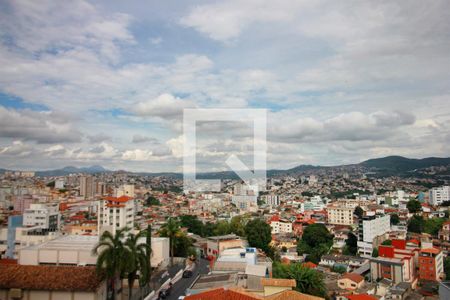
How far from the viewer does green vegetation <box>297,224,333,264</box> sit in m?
24.4

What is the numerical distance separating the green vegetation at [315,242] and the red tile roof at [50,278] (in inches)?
725

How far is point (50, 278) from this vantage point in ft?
26.6

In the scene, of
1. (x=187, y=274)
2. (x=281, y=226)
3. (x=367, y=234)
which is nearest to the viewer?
(x=187, y=274)

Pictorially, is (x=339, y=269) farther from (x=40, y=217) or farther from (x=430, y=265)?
(x=40, y=217)

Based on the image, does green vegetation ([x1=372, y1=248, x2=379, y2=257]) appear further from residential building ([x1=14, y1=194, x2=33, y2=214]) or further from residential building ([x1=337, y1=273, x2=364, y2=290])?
residential building ([x1=14, y1=194, x2=33, y2=214])

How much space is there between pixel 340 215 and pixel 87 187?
3634 cm

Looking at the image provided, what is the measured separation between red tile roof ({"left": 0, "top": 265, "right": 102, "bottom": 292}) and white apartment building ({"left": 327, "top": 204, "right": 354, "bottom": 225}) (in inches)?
1271

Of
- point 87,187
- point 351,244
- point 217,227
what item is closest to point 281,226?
point 351,244

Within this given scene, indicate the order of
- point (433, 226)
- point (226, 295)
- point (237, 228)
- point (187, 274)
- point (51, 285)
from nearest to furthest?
point (226, 295)
point (51, 285)
point (187, 274)
point (237, 228)
point (433, 226)

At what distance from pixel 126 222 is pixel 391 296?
47.6 ft

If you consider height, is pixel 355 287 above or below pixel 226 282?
below

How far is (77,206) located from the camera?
4162 centimetres

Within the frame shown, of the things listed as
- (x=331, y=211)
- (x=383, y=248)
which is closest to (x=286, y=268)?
(x=383, y=248)

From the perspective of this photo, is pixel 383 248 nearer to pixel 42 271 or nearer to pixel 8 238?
pixel 42 271
